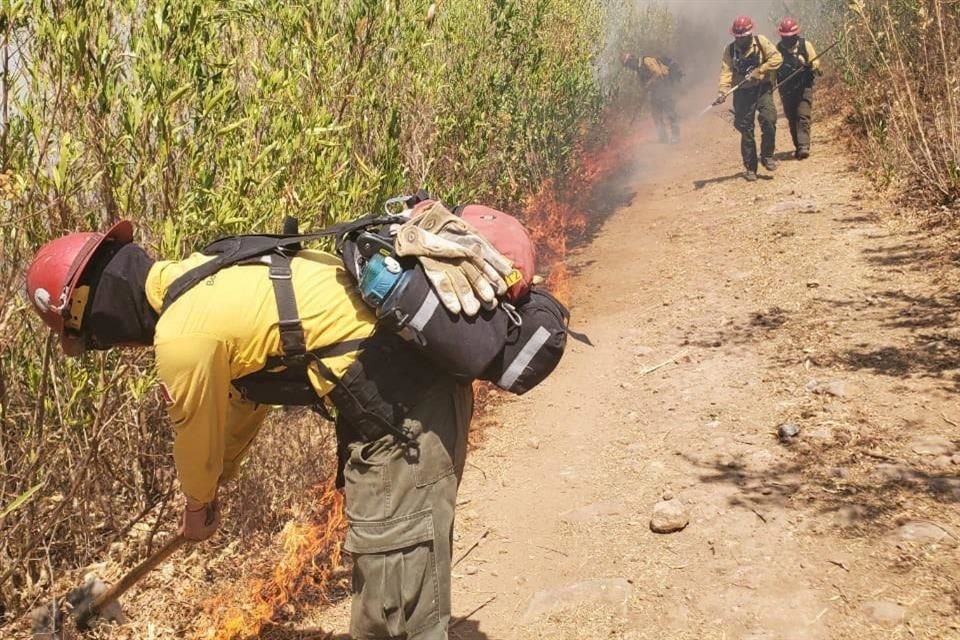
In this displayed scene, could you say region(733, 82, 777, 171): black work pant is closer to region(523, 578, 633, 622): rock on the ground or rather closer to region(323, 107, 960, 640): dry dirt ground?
region(323, 107, 960, 640): dry dirt ground

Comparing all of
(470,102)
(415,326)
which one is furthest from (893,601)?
(470,102)

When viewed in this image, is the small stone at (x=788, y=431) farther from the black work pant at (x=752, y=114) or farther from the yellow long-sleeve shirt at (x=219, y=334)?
the black work pant at (x=752, y=114)

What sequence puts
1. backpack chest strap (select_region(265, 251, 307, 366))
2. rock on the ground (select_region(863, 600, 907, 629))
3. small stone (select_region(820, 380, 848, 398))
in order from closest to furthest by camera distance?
1. backpack chest strap (select_region(265, 251, 307, 366))
2. rock on the ground (select_region(863, 600, 907, 629))
3. small stone (select_region(820, 380, 848, 398))

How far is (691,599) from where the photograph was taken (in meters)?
3.45

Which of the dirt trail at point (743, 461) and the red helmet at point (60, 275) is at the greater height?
the red helmet at point (60, 275)

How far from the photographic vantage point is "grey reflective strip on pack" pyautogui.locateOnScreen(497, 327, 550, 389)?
7.97 ft

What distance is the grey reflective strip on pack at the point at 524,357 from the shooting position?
2428mm

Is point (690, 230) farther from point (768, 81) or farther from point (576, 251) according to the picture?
point (768, 81)

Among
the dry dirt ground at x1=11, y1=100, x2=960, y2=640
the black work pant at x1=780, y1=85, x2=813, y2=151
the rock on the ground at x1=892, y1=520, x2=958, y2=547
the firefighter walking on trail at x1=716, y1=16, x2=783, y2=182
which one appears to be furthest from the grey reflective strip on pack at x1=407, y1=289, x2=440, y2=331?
the black work pant at x1=780, y1=85, x2=813, y2=151

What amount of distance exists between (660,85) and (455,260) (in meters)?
13.7

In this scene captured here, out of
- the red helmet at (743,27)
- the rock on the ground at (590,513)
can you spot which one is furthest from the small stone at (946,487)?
the red helmet at (743,27)

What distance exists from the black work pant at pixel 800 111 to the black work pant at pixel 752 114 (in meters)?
0.33

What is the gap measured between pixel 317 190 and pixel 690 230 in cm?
664

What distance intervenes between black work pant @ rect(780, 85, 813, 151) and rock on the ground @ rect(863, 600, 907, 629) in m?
8.82
